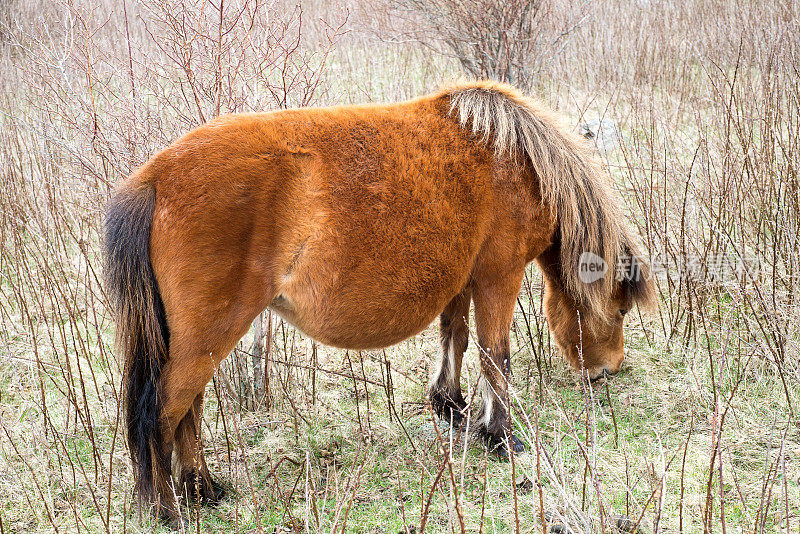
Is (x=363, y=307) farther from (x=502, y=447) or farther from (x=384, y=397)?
(x=384, y=397)

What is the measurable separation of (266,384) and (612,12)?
974cm

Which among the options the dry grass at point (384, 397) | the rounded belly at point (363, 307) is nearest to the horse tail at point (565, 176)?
the dry grass at point (384, 397)

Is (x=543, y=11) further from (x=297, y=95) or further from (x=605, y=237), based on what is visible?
(x=605, y=237)

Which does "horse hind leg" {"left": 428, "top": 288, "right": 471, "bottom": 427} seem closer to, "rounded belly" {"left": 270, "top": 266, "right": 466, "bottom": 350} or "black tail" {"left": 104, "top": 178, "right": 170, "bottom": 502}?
"rounded belly" {"left": 270, "top": 266, "right": 466, "bottom": 350}

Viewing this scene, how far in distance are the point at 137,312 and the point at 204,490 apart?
105 cm

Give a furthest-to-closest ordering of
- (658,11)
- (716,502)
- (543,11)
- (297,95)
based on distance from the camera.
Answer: (658,11)
(543,11)
(297,95)
(716,502)

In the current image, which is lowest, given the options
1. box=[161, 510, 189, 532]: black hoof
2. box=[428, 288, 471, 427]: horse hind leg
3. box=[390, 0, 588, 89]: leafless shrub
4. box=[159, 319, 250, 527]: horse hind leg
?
box=[161, 510, 189, 532]: black hoof

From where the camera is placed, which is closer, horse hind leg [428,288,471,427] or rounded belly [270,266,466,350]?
rounded belly [270,266,466,350]

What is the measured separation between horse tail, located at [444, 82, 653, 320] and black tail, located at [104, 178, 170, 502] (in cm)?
156

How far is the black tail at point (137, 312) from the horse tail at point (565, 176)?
1563mm

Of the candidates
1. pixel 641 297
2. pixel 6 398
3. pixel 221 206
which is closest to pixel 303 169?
pixel 221 206

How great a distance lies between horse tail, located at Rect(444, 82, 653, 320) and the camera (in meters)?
3.00

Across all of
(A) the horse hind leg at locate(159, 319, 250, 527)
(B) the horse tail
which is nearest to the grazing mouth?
(B) the horse tail

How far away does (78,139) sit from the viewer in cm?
453
